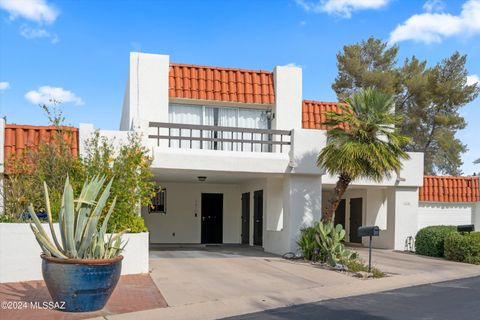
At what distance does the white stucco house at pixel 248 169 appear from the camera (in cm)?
1555

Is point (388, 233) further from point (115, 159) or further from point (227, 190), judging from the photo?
point (115, 159)

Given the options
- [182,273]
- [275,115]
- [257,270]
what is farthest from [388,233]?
[182,273]

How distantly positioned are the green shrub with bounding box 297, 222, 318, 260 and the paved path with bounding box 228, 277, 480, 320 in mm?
3922

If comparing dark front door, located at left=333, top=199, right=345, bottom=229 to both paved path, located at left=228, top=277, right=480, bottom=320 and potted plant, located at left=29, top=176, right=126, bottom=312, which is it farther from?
potted plant, located at left=29, top=176, right=126, bottom=312

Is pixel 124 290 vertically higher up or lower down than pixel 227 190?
lower down

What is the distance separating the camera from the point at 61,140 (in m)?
12.9

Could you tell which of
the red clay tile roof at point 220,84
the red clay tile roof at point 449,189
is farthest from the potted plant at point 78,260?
the red clay tile roof at point 449,189

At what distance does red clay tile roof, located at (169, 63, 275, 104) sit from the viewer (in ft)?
58.9

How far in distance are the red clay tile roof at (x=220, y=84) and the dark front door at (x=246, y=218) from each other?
4594 mm

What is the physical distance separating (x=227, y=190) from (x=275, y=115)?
5226mm

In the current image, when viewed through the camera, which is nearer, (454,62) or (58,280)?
(58,280)

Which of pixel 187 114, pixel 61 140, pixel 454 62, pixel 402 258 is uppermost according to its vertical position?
pixel 454 62

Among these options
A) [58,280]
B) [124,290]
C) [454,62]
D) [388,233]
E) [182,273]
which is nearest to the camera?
[58,280]

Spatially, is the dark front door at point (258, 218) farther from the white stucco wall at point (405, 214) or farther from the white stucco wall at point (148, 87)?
the white stucco wall at point (405, 214)
